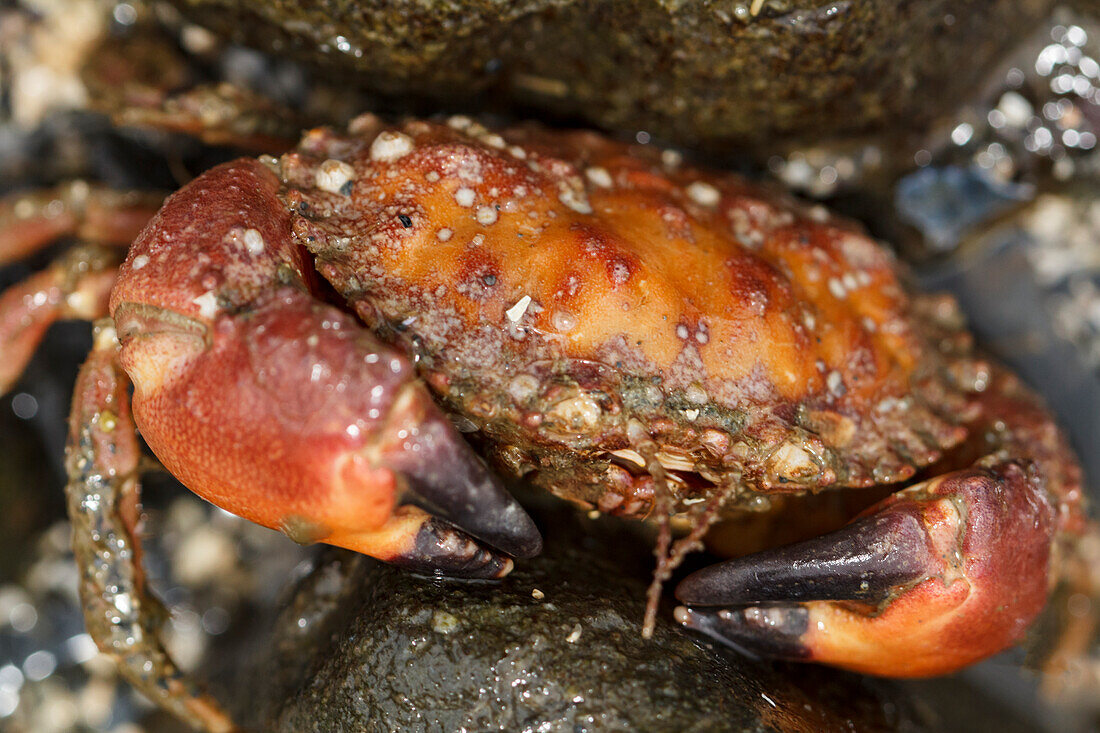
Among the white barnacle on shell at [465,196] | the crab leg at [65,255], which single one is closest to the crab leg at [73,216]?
the crab leg at [65,255]

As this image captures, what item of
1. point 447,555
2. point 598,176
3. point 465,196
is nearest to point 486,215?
point 465,196

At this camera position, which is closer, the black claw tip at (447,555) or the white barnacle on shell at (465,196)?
the black claw tip at (447,555)

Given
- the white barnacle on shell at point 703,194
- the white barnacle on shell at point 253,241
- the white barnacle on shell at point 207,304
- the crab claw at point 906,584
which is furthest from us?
the white barnacle on shell at point 703,194

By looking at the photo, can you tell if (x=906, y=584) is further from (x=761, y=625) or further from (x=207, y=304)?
(x=207, y=304)

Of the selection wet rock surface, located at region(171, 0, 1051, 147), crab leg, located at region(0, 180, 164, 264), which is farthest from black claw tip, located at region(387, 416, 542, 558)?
crab leg, located at region(0, 180, 164, 264)

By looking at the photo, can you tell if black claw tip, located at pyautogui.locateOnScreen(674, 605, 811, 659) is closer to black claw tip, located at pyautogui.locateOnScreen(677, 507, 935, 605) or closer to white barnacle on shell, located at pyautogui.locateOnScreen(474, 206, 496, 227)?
black claw tip, located at pyautogui.locateOnScreen(677, 507, 935, 605)

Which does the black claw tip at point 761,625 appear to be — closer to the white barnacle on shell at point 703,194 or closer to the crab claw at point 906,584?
the crab claw at point 906,584

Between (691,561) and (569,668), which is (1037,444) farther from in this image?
(569,668)

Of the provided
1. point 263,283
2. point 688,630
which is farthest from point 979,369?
point 263,283
